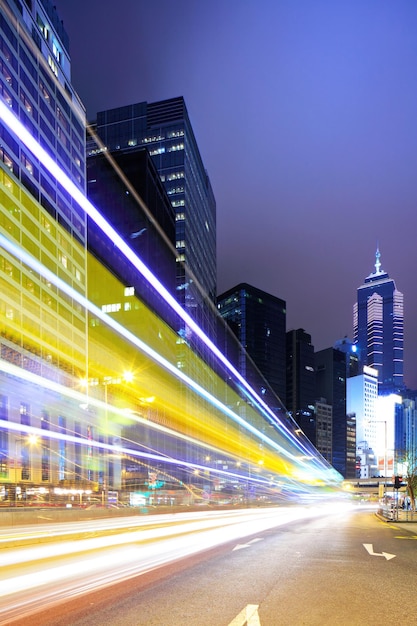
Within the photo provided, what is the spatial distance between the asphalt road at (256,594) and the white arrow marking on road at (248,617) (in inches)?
0.6

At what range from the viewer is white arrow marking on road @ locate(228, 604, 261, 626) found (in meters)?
7.45

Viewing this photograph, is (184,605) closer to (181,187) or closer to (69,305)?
(69,305)

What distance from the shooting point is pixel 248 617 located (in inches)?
306

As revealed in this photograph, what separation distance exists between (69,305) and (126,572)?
293 ft

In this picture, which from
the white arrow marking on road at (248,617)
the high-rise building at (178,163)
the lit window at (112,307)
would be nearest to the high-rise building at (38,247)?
the lit window at (112,307)

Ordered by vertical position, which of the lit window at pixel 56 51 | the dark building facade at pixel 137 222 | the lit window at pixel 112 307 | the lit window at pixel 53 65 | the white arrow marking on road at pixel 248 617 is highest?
the lit window at pixel 56 51

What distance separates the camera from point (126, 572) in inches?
465

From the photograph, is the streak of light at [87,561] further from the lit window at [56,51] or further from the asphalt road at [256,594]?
the lit window at [56,51]

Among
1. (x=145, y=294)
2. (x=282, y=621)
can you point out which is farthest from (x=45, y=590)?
(x=145, y=294)

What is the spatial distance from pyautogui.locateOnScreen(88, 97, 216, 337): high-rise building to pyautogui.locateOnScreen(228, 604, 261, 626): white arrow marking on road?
157643 mm

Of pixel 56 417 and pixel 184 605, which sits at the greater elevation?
pixel 184 605

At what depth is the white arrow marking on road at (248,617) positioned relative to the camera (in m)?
7.45

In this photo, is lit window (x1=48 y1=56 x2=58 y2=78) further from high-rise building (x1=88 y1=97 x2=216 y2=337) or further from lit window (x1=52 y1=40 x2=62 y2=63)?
high-rise building (x1=88 y1=97 x2=216 y2=337)

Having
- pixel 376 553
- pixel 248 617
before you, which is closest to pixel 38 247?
pixel 376 553
